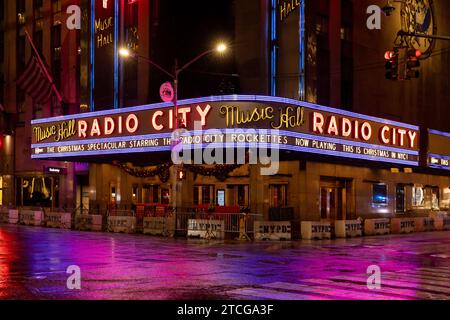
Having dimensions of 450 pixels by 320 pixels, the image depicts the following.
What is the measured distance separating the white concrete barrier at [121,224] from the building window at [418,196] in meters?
22.5

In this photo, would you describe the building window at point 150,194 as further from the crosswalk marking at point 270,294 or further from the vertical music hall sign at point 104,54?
the crosswalk marking at point 270,294

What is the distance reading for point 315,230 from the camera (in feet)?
99.2

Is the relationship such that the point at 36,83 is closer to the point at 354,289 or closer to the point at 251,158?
the point at 251,158

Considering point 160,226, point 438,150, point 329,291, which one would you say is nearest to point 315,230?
point 160,226

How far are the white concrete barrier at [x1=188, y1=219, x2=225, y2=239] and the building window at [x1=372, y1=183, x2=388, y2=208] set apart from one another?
15849 millimetres

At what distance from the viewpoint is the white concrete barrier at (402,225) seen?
35.8 m

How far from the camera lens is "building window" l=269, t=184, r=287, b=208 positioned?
36.7 metres

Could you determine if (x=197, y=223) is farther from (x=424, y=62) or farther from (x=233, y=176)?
(x=424, y=62)

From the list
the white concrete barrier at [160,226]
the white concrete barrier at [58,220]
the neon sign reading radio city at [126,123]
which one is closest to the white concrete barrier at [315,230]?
the white concrete barrier at [160,226]

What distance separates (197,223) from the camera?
98.2 feet

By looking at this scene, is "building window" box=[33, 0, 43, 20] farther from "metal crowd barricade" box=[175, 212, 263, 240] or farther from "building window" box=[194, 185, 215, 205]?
"metal crowd barricade" box=[175, 212, 263, 240]
